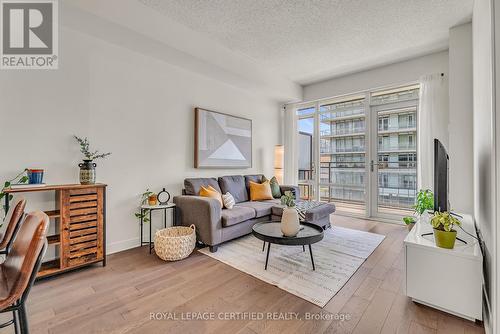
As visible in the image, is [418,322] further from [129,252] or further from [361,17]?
[361,17]

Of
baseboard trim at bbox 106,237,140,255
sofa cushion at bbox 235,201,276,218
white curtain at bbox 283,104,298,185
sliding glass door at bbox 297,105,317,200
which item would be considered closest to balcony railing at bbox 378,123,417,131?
sliding glass door at bbox 297,105,317,200

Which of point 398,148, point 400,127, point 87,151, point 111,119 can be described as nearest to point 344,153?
point 398,148

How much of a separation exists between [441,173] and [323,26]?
2229mm

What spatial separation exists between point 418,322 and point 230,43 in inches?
147

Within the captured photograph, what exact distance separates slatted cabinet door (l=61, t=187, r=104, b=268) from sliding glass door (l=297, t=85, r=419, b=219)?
4247mm

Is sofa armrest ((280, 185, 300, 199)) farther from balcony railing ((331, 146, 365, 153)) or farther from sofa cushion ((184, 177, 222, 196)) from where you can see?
sofa cushion ((184, 177, 222, 196))

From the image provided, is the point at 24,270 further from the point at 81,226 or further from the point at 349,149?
the point at 349,149

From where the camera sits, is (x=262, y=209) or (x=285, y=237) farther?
(x=262, y=209)

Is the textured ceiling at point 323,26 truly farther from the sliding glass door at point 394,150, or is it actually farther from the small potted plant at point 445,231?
the small potted plant at point 445,231

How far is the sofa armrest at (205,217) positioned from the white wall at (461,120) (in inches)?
125

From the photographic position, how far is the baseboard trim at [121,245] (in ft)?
9.38

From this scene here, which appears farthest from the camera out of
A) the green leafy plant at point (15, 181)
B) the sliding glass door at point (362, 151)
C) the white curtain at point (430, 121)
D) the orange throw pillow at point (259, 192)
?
the sliding glass door at point (362, 151)

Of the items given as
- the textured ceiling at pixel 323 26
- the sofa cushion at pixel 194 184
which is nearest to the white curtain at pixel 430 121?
the textured ceiling at pixel 323 26

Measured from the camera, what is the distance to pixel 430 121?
3705 mm
